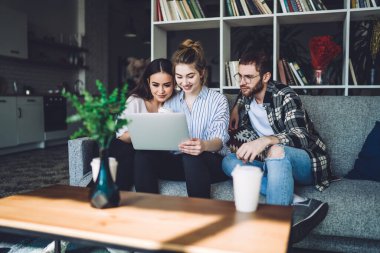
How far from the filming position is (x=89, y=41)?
7379 millimetres

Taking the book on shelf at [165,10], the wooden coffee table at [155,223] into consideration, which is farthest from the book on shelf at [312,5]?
the wooden coffee table at [155,223]

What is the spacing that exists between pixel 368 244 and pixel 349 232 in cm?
12

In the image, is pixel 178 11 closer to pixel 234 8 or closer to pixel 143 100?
pixel 234 8

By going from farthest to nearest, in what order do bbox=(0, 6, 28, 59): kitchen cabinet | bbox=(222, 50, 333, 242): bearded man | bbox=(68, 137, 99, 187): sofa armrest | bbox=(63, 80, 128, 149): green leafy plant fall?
bbox=(0, 6, 28, 59): kitchen cabinet < bbox=(68, 137, 99, 187): sofa armrest < bbox=(222, 50, 333, 242): bearded man < bbox=(63, 80, 128, 149): green leafy plant

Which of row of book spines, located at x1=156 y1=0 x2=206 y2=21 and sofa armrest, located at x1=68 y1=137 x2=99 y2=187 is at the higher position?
row of book spines, located at x1=156 y1=0 x2=206 y2=21

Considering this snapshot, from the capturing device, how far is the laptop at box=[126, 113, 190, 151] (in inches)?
64.3

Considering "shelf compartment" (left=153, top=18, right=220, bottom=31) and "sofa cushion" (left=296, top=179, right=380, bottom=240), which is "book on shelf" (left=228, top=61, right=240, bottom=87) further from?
"sofa cushion" (left=296, top=179, right=380, bottom=240)

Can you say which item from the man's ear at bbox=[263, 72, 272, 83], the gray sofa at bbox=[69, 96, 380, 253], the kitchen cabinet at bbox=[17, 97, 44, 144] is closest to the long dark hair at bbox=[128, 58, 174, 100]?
the gray sofa at bbox=[69, 96, 380, 253]

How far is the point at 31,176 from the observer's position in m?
3.73

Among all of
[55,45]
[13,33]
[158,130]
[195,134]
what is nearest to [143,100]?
[195,134]

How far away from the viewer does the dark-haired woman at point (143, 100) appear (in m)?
1.95

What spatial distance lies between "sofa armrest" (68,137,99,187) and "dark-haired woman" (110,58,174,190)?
13 centimetres

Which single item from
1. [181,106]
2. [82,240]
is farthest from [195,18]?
[82,240]

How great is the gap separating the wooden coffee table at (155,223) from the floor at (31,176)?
49 cm
